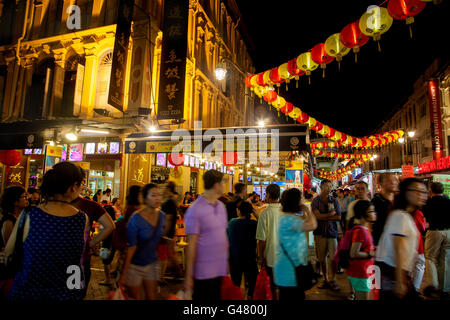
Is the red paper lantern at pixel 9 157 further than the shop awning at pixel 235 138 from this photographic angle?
Yes

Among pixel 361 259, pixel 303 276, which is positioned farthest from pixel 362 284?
pixel 303 276

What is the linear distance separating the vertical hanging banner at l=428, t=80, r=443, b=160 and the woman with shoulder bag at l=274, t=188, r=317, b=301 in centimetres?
1988

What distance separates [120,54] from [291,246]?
1266 cm

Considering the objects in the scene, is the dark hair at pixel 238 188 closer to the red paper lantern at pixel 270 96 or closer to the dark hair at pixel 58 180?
the dark hair at pixel 58 180

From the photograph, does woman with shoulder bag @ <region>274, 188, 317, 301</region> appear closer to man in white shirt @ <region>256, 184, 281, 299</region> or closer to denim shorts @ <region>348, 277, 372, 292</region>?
man in white shirt @ <region>256, 184, 281, 299</region>

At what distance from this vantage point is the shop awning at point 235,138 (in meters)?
9.20

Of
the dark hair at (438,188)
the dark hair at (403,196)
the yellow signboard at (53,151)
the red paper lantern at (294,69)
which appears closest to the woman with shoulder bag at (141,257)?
the dark hair at (403,196)

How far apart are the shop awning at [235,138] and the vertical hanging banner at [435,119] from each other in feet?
48.1

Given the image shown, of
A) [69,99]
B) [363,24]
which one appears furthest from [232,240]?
[69,99]

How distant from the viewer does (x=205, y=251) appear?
2.93 meters

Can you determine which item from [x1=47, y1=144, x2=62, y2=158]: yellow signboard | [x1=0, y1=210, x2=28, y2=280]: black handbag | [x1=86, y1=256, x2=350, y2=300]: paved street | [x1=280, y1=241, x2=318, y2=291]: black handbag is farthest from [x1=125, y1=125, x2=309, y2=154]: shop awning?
[x1=0, y1=210, x2=28, y2=280]: black handbag

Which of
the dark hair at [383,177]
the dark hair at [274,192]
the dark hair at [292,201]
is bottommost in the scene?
the dark hair at [292,201]

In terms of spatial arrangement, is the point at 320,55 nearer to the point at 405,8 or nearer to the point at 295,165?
the point at 405,8
